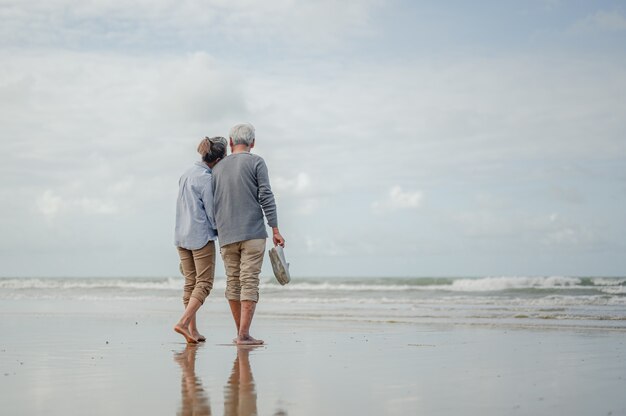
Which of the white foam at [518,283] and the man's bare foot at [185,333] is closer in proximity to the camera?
the man's bare foot at [185,333]

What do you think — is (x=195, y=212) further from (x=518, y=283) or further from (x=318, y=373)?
(x=518, y=283)

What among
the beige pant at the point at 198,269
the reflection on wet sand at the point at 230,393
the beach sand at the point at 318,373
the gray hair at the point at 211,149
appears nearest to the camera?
the reflection on wet sand at the point at 230,393

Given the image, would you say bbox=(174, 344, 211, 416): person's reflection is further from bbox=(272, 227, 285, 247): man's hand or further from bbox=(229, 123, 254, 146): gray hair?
bbox=(229, 123, 254, 146): gray hair

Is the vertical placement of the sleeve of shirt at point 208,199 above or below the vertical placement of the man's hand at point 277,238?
above

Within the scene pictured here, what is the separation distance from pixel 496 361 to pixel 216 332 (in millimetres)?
3482

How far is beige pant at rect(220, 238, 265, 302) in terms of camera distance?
624 centimetres

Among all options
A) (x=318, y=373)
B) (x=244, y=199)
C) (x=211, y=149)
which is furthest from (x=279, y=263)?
(x=318, y=373)

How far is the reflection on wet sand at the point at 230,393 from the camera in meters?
3.23

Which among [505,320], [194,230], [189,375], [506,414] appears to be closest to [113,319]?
[194,230]

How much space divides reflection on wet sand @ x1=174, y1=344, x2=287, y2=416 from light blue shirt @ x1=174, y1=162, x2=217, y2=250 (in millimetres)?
1554

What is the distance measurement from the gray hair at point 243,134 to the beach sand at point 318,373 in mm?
1770

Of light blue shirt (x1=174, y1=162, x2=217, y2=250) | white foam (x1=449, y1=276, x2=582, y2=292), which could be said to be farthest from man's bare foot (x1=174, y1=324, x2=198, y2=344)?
white foam (x1=449, y1=276, x2=582, y2=292)

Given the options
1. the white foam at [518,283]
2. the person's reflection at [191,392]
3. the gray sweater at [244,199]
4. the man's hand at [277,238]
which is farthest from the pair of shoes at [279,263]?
the white foam at [518,283]

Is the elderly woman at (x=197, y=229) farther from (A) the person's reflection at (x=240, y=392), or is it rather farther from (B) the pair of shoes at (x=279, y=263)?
(A) the person's reflection at (x=240, y=392)
